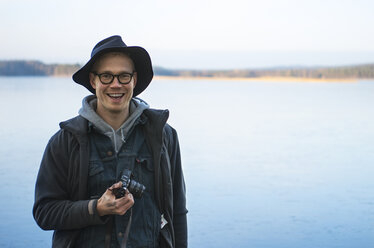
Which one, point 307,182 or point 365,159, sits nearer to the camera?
point 307,182

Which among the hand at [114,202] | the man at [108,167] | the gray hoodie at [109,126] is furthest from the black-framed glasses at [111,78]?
the hand at [114,202]

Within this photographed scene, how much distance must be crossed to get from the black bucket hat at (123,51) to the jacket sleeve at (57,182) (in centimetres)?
23

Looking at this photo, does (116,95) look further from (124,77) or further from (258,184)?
(258,184)

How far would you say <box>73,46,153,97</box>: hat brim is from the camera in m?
1.87

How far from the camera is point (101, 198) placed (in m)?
1.73

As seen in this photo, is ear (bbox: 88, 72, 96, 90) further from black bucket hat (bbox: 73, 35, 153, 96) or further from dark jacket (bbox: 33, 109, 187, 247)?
dark jacket (bbox: 33, 109, 187, 247)

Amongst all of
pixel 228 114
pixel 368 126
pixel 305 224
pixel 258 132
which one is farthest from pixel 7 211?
pixel 228 114

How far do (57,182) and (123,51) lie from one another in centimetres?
49

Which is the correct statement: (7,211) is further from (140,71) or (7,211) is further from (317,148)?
(317,148)

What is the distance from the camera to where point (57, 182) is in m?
1.82

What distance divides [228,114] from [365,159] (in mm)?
8452

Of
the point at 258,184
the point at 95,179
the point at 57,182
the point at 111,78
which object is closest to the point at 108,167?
the point at 95,179

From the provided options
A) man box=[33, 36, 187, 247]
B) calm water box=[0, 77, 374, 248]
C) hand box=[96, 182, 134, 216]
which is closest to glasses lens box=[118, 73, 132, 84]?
man box=[33, 36, 187, 247]

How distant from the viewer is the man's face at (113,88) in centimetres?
186
